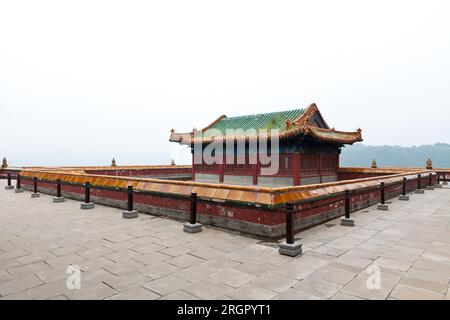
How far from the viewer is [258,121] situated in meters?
21.9

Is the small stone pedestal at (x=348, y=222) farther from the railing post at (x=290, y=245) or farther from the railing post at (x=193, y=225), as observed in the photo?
the railing post at (x=193, y=225)

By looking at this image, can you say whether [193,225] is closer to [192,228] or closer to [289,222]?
[192,228]

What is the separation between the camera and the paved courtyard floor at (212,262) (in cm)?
425

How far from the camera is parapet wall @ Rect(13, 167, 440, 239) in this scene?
7219 mm

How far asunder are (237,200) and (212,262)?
2.33 meters

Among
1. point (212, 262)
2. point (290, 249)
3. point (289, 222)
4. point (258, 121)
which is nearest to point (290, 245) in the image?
point (290, 249)

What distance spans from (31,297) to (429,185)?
24374mm

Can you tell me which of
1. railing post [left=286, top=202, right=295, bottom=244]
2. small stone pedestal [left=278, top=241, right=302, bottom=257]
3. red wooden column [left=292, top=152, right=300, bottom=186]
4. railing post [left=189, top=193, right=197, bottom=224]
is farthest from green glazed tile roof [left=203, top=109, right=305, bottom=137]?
small stone pedestal [left=278, top=241, right=302, bottom=257]

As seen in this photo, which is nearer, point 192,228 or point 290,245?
point 290,245

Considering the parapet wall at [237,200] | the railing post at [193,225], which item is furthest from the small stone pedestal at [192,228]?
the parapet wall at [237,200]

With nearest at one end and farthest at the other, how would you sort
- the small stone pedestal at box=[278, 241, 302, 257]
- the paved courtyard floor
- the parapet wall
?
1. the paved courtyard floor
2. the small stone pedestal at box=[278, 241, 302, 257]
3. the parapet wall

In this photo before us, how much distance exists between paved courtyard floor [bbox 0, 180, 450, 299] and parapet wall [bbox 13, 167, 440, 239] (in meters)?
0.48

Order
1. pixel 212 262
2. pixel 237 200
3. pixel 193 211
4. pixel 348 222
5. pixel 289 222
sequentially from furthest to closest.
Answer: pixel 348 222
pixel 193 211
pixel 237 200
pixel 289 222
pixel 212 262

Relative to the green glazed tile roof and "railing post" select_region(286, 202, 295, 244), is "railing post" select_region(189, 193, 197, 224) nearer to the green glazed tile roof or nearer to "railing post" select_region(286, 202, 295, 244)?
"railing post" select_region(286, 202, 295, 244)
